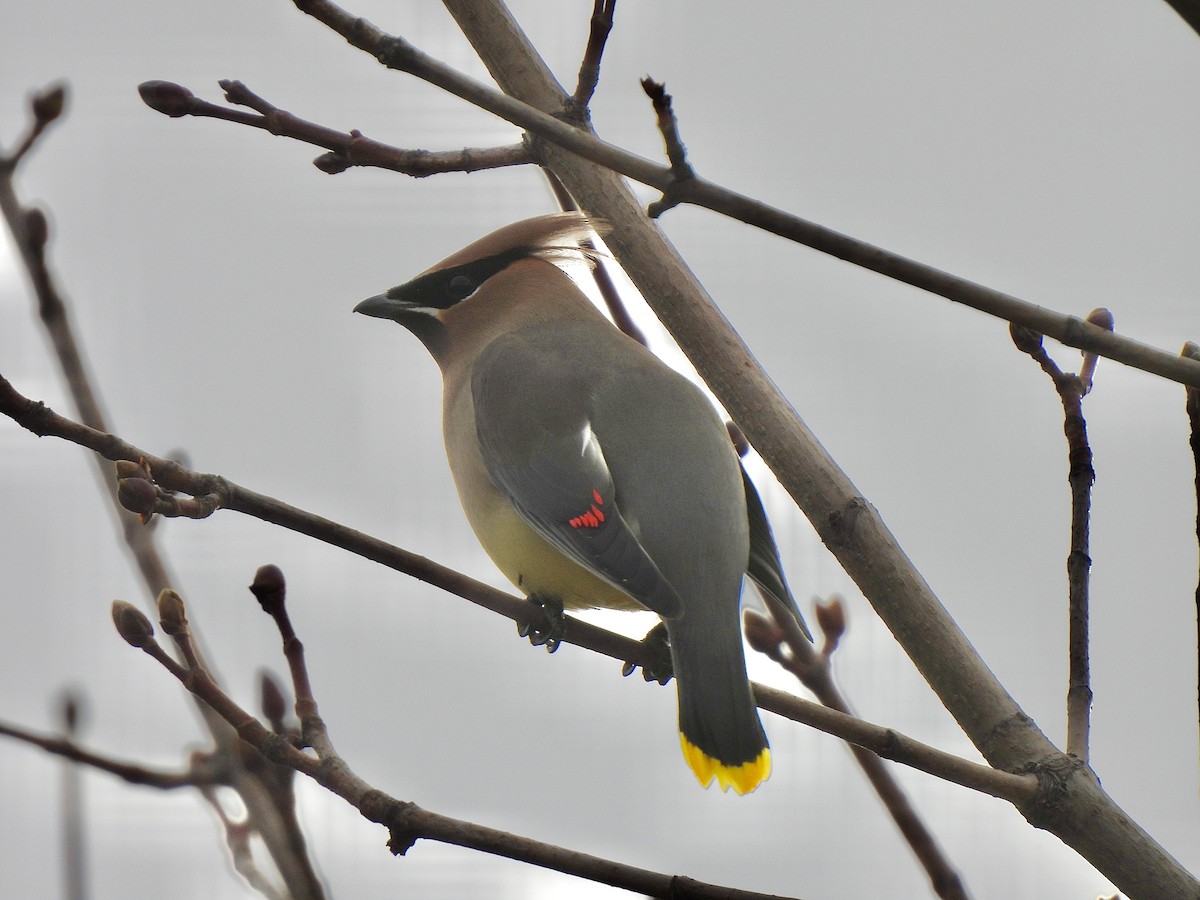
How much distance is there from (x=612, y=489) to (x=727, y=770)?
61cm

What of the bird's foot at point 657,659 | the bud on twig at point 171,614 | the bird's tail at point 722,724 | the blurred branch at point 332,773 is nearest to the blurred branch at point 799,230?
the blurred branch at point 332,773

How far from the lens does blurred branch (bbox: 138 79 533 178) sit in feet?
6.76

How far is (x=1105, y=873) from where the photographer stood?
1825 mm

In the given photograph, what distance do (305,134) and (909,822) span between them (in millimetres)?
1383

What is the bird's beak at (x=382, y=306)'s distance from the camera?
11.4ft

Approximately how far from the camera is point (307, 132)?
2.08m

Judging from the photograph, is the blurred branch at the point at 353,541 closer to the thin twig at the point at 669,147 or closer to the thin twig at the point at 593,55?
the thin twig at the point at 669,147

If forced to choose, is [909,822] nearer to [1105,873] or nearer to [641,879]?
[1105,873]

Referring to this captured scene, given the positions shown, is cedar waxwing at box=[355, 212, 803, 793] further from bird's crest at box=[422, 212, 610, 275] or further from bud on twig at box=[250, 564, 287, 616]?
bud on twig at box=[250, 564, 287, 616]

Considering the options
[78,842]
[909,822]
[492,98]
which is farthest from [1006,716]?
[78,842]

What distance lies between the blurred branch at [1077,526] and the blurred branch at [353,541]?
0.14 m

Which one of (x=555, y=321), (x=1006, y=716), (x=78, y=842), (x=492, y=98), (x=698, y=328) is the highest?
(x=555, y=321)

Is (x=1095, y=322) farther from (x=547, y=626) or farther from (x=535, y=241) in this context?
(x=535, y=241)

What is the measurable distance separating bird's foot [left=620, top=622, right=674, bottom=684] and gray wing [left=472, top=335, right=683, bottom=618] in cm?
17
